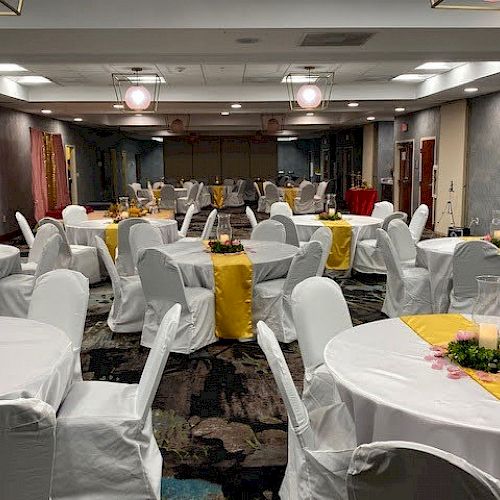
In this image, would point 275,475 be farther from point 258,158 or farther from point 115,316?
point 258,158

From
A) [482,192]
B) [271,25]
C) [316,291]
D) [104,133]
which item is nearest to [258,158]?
[104,133]

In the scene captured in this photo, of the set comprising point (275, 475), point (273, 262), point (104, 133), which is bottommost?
point (275, 475)

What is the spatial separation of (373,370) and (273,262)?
115 inches

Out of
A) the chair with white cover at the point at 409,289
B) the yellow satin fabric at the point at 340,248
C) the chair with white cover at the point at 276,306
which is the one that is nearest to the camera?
the chair with white cover at the point at 276,306

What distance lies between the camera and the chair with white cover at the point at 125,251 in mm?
6531

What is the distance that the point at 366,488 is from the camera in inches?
58.4

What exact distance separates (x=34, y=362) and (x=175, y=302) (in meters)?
2.37

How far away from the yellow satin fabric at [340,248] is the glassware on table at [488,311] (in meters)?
5.54

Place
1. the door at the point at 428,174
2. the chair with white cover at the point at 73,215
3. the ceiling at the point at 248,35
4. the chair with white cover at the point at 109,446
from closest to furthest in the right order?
the chair with white cover at the point at 109,446 → the ceiling at the point at 248,35 → the chair with white cover at the point at 73,215 → the door at the point at 428,174

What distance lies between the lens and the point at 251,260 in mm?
5262

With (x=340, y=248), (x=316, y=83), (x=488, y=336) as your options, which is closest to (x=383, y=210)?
(x=340, y=248)

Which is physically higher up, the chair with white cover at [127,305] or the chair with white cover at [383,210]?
the chair with white cover at [383,210]

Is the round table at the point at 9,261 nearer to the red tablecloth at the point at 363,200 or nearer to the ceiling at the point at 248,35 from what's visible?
the ceiling at the point at 248,35

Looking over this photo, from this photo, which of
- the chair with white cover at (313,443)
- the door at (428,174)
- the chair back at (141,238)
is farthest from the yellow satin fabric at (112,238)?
the door at (428,174)
